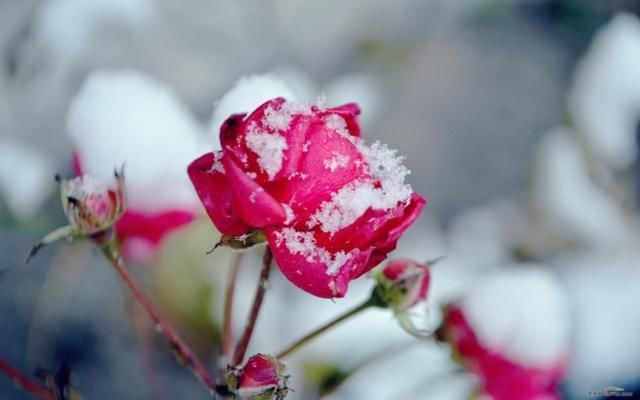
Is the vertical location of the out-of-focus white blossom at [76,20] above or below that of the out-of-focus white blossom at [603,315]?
above

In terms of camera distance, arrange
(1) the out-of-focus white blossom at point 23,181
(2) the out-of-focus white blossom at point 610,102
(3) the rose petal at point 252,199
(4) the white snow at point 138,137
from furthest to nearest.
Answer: (2) the out-of-focus white blossom at point 610,102 → (1) the out-of-focus white blossom at point 23,181 → (4) the white snow at point 138,137 → (3) the rose petal at point 252,199

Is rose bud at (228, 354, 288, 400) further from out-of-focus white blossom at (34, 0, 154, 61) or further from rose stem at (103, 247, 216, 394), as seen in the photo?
out-of-focus white blossom at (34, 0, 154, 61)

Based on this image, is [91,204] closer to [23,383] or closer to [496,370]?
[23,383]

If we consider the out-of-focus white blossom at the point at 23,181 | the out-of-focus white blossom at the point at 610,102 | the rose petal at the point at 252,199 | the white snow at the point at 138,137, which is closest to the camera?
the rose petal at the point at 252,199

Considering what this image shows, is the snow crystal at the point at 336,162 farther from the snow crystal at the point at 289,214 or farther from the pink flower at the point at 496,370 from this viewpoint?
the pink flower at the point at 496,370

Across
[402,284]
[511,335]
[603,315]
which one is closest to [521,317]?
[511,335]

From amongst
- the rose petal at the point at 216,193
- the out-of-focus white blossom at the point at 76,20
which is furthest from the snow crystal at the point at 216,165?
the out-of-focus white blossom at the point at 76,20
